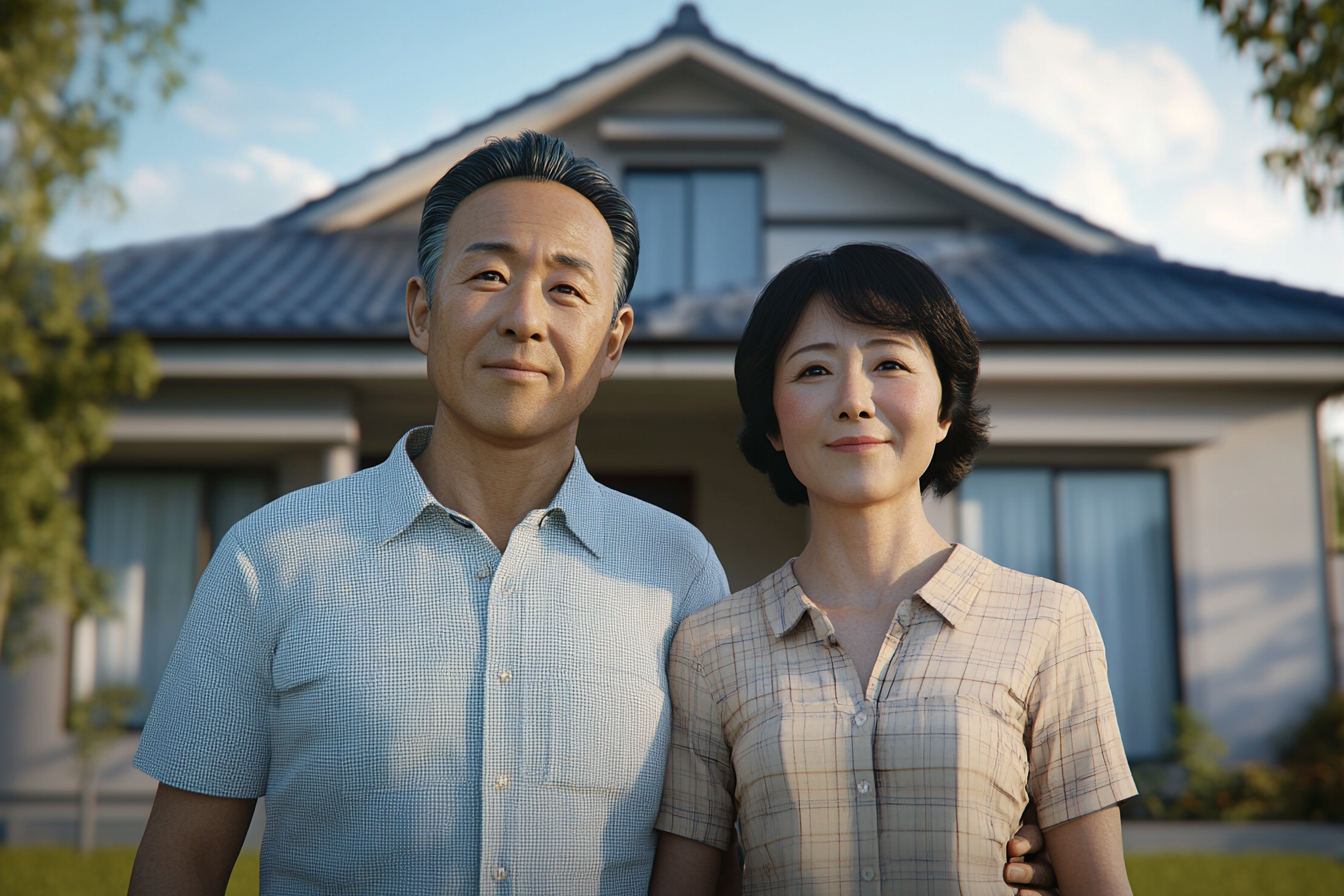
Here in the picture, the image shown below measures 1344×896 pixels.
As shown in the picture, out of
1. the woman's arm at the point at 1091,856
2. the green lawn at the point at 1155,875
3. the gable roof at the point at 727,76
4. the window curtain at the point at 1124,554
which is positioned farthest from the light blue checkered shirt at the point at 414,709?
the gable roof at the point at 727,76

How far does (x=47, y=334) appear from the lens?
721 cm

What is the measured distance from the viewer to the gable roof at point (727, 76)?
9492 mm

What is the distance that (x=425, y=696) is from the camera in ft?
6.20

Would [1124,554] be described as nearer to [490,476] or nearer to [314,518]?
[490,476]

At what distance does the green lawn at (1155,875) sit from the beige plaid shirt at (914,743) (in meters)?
4.68

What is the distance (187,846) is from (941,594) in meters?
1.46

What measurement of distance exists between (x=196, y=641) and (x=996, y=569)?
5.00 feet

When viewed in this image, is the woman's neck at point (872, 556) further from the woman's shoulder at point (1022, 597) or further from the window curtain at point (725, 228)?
the window curtain at point (725, 228)

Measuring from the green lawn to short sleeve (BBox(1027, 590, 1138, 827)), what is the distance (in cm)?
465

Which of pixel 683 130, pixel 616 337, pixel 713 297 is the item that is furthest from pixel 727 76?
pixel 616 337

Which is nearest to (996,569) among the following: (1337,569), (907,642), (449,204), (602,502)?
(907,642)

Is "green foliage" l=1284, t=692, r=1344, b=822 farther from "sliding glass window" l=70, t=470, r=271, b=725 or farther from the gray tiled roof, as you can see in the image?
"sliding glass window" l=70, t=470, r=271, b=725

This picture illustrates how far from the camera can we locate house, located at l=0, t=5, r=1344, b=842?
711cm

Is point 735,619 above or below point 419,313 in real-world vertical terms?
below
